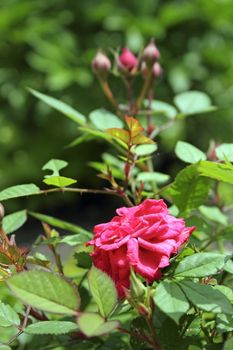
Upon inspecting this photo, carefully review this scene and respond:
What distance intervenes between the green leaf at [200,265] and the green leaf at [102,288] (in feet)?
0.28

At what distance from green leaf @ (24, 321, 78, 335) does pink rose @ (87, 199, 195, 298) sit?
0.06 metres

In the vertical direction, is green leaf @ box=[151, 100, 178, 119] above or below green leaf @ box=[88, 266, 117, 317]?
below

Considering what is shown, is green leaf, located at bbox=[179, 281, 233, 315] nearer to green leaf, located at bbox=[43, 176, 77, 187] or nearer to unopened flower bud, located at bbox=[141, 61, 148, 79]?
green leaf, located at bbox=[43, 176, 77, 187]

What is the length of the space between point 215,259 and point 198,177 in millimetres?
234

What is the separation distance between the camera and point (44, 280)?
2.26ft

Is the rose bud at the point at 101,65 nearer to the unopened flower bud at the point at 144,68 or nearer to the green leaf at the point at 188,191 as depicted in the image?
the unopened flower bud at the point at 144,68

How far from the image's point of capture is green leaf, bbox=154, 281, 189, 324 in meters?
0.69

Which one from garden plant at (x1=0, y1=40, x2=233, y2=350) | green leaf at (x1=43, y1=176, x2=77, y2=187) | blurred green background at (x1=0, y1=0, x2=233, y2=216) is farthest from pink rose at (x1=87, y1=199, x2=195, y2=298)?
blurred green background at (x1=0, y1=0, x2=233, y2=216)

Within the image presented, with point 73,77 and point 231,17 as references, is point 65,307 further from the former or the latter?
point 231,17

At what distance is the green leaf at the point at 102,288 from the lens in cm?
71

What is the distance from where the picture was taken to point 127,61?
4.04 feet

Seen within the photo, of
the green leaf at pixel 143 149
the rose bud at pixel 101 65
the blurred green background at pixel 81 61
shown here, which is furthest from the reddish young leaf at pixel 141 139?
the blurred green background at pixel 81 61

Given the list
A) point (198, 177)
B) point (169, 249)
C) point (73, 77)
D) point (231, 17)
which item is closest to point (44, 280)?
point (169, 249)

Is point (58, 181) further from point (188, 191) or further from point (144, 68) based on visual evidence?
point (144, 68)
